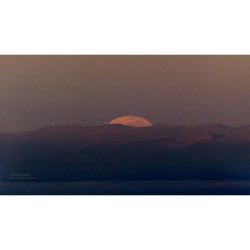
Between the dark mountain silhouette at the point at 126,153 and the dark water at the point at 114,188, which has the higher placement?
the dark mountain silhouette at the point at 126,153

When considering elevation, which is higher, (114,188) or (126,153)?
(126,153)

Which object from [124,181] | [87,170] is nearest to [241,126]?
[124,181]

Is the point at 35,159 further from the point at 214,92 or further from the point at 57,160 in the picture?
the point at 214,92

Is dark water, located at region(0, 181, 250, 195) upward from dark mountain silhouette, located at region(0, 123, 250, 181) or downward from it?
downward
